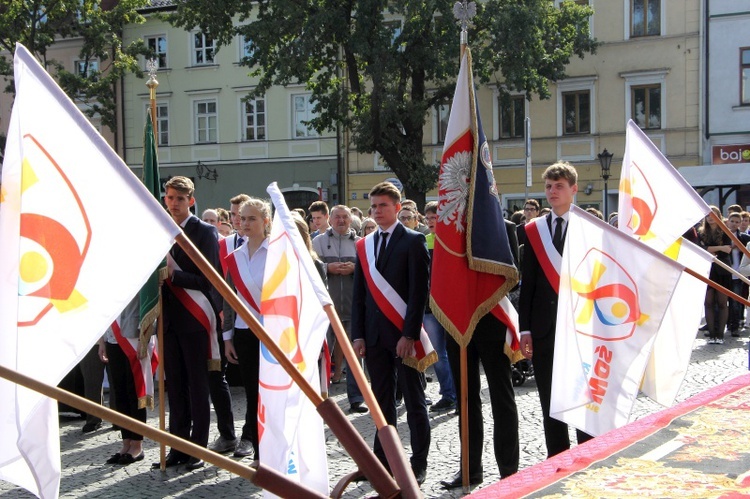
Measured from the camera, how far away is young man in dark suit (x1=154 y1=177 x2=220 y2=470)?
20.1 feet

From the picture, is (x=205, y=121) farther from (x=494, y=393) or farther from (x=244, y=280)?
(x=494, y=393)

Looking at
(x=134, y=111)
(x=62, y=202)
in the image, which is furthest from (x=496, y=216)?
(x=134, y=111)

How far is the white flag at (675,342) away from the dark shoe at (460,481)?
49.4 inches

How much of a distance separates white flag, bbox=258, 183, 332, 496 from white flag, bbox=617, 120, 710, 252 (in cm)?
233

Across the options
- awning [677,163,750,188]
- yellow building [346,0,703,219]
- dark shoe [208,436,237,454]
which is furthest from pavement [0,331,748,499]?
yellow building [346,0,703,219]

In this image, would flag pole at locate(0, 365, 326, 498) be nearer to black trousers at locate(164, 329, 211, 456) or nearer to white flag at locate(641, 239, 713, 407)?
white flag at locate(641, 239, 713, 407)

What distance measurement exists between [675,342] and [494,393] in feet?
3.74

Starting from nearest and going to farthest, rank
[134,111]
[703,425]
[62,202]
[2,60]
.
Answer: [62,202], [703,425], [2,60], [134,111]

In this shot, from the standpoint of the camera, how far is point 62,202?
8.25ft

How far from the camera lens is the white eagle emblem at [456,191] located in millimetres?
5512

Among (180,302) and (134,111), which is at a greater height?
(134,111)

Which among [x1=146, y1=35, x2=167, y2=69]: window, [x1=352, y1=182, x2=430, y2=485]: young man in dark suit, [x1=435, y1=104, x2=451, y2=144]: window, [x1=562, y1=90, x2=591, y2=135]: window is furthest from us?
[x1=146, y1=35, x2=167, y2=69]: window

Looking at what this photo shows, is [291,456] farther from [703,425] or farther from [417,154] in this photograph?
[417,154]

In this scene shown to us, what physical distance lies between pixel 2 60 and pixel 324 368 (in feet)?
92.2
